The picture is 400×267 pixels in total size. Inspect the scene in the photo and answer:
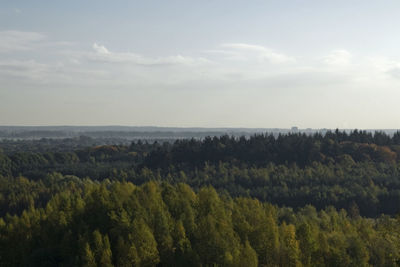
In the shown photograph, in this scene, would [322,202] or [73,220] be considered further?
[322,202]

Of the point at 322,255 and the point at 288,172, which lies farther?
the point at 288,172

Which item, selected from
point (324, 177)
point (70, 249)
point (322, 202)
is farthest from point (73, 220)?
point (324, 177)

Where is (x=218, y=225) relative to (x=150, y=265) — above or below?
above

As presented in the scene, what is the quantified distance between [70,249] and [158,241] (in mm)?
13145

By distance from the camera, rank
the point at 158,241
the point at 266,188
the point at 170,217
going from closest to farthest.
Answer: the point at 158,241 → the point at 170,217 → the point at 266,188

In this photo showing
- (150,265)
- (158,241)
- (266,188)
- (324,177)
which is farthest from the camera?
(324,177)

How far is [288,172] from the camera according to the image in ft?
627

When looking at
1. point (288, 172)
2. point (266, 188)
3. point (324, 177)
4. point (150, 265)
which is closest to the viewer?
point (150, 265)

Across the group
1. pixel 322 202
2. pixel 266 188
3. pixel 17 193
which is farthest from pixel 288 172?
pixel 17 193

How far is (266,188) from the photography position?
16538cm

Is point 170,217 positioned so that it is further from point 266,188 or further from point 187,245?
point 266,188

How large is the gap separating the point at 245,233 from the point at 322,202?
245 ft

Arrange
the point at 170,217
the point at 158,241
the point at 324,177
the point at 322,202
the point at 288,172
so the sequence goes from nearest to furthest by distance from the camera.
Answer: the point at 158,241, the point at 170,217, the point at 322,202, the point at 324,177, the point at 288,172

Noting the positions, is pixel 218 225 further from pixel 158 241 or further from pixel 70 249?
pixel 70 249
